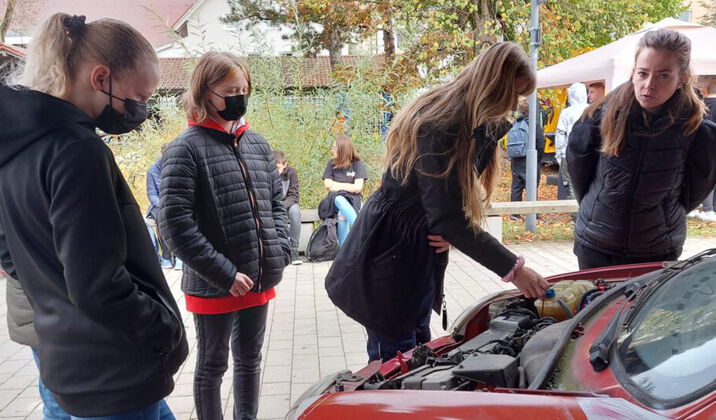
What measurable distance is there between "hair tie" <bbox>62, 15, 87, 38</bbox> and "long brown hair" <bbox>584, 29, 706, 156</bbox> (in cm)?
252

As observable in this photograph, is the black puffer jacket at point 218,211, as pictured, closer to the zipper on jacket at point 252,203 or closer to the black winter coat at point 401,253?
the zipper on jacket at point 252,203

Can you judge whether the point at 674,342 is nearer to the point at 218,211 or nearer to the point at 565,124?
the point at 218,211

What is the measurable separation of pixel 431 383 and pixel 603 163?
186 centimetres

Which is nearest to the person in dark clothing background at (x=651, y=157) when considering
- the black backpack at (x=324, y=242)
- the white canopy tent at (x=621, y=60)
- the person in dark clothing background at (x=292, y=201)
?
the black backpack at (x=324, y=242)

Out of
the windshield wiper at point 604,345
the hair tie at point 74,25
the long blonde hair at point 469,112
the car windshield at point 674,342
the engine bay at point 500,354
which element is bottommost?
the engine bay at point 500,354

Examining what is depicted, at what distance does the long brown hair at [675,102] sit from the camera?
3068mm

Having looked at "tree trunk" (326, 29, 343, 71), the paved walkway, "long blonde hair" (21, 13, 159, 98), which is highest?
"tree trunk" (326, 29, 343, 71)

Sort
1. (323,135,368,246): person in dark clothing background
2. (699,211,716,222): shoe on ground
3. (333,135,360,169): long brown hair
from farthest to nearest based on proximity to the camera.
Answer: (699,211,716,222): shoe on ground → (333,135,360,169): long brown hair → (323,135,368,246): person in dark clothing background

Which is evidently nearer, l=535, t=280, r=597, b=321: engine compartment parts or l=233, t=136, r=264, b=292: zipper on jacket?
l=535, t=280, r=597, b=321: engine compartment parts

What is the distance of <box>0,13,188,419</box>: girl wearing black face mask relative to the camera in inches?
66.8

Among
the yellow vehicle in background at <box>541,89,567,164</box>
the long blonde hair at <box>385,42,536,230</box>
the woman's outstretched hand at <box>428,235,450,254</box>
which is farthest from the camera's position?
the yellow vehicle in background at <box>541,89,567,164</box>

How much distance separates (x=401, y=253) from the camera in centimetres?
276

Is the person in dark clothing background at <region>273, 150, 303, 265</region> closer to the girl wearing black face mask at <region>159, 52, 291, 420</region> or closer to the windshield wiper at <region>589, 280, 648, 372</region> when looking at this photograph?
the girl wearing black face mask at <region>159, 52, 291, 420</region>

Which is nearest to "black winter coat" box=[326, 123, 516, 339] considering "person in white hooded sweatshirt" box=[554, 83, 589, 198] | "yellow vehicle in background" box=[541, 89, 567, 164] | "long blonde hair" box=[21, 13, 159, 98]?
"long blonde hair" box=[21, 13, 159, 98]
